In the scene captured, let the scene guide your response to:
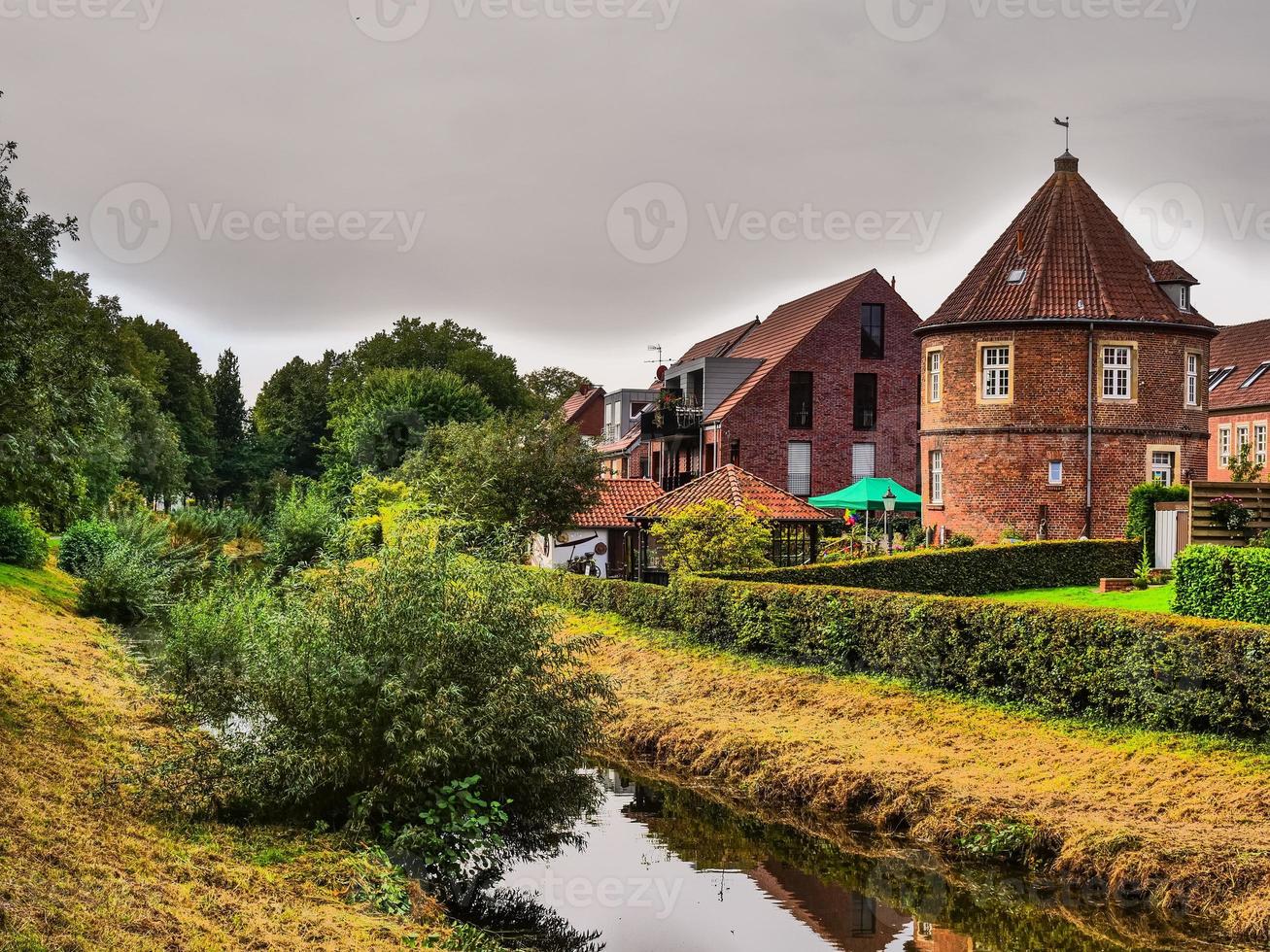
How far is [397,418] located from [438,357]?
27.5m

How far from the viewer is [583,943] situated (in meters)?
13.0

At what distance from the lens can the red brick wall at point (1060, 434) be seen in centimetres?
3766

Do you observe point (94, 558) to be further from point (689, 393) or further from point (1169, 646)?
point (1169, 646)

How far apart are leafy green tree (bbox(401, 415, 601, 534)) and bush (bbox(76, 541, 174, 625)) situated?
8296 mm

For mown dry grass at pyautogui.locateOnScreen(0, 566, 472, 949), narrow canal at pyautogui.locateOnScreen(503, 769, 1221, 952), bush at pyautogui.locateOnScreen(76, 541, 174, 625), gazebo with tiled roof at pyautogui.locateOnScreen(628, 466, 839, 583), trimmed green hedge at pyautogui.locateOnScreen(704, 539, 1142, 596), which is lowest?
narrow canal at pyautogui.locateOnScreen(503, 769, 1221, 952)

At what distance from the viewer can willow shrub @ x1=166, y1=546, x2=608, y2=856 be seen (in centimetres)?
1388

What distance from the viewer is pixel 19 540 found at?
35.9 metres

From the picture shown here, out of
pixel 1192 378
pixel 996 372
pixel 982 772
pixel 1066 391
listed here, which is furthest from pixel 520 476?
pixel 982 772

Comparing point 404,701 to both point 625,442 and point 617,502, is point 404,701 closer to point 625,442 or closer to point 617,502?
point 617,502

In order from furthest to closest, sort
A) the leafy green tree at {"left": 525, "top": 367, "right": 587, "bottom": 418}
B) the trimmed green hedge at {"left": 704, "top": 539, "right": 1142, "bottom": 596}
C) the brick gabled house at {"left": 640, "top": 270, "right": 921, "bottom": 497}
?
1. the leafy green tree at {"left": 525, "top": 367, "right": 587, "bottom": 418}
2. the brick gabled house at {"left": 640, "top": 270, "right": 921, "bottom": 497}
3. the trimmed green hedge at {"left": 704, "top": 539, "right": 1142, "bottom": 596}

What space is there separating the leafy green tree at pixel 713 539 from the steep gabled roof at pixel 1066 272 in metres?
11.4

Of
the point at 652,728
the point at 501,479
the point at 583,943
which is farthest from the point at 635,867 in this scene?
the point at 501,479

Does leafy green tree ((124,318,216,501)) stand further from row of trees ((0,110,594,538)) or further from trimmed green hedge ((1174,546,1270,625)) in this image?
trimmed green hedge ((1174,546,1270,625))

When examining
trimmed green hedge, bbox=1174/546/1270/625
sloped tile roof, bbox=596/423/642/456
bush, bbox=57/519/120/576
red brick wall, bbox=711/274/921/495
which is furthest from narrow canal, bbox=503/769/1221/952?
sloped tile roof, bbox=596/423/642/456
